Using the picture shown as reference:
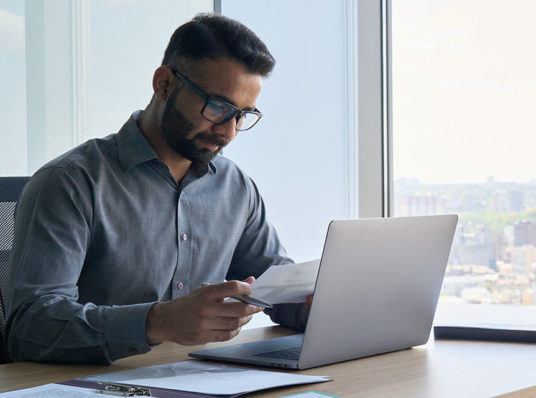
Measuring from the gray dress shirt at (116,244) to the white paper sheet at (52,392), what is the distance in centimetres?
19

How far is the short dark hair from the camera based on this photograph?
5.15 feet

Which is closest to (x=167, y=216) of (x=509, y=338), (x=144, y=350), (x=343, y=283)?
(x=144, y=350)

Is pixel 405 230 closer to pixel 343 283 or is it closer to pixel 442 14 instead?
pixel 343 283

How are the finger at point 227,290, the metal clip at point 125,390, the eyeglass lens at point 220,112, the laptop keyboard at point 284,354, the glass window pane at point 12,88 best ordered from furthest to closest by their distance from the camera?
the glass window pane at point 12,88 < the eyeglass lens at point 220,112 < the laptop keyboard at point 284,354 < the finger at point 227,290 < the metal clip at point 125,390

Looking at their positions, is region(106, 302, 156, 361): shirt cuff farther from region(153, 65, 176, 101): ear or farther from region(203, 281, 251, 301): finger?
region(153, 65, 176, 101): ear

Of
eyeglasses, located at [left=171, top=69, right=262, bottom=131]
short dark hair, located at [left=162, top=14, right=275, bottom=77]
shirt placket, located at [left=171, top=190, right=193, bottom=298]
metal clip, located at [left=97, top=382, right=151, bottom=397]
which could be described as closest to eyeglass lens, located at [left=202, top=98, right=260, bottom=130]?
eyeglasses, located at [left=171, top=69, right=262, bottom=131]

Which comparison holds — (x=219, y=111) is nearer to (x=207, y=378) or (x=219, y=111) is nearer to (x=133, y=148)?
(x=133, y=148)

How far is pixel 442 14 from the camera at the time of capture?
2.78 metres

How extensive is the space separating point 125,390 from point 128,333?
→ 0.23m

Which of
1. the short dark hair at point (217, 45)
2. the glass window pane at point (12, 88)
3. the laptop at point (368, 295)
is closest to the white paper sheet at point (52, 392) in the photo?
the laptop at point (368, 295)

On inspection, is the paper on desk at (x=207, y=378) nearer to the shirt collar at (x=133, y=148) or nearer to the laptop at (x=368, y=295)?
the laptop at (x=368, y=295)

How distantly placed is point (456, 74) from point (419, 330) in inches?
65.2

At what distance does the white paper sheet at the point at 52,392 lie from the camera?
3.00 feet

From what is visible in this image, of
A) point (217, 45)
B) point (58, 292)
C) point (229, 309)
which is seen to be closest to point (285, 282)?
point (229, 309)
